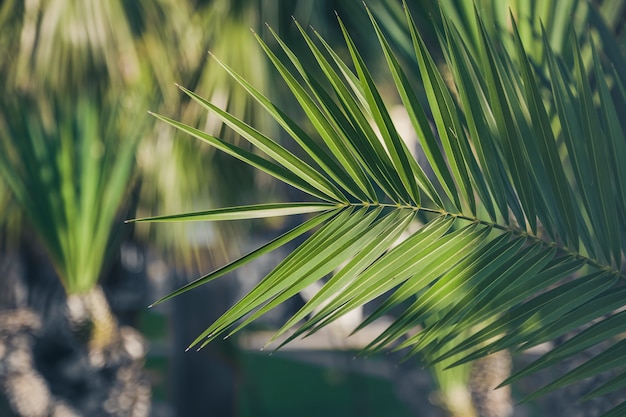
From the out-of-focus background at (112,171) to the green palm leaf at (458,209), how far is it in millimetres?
1051

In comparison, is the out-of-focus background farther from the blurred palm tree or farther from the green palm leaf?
the green palm leaf

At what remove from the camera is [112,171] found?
305 centimetres

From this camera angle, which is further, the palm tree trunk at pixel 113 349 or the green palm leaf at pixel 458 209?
the palm tree trunk at pixel 113 349

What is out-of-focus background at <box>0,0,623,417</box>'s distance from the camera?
2.85 m

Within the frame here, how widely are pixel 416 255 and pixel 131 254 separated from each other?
3126 millimetres

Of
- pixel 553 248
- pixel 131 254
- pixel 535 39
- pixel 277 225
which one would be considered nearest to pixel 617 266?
pixel 553 248

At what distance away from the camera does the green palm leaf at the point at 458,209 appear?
1.03m

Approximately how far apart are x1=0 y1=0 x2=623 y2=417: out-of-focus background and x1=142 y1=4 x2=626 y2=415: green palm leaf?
105cm

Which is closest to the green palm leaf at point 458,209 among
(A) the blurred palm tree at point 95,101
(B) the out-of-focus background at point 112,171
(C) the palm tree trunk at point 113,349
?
(B) the out-of-focus background at point 112,171

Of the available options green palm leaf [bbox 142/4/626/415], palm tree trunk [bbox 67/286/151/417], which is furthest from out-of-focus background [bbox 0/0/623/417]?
green palm leaf [bbox 142/4/626/415]

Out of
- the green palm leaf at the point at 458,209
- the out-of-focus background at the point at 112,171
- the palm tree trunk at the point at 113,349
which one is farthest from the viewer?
the palm tree trunk at the point at 113,349

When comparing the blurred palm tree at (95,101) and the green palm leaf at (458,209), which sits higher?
the blurred palm tree at (95,101)

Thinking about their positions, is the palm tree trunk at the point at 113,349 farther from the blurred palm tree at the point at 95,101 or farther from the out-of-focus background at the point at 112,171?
the blurred palm tree at the point at 95,101

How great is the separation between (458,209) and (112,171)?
219 cm
